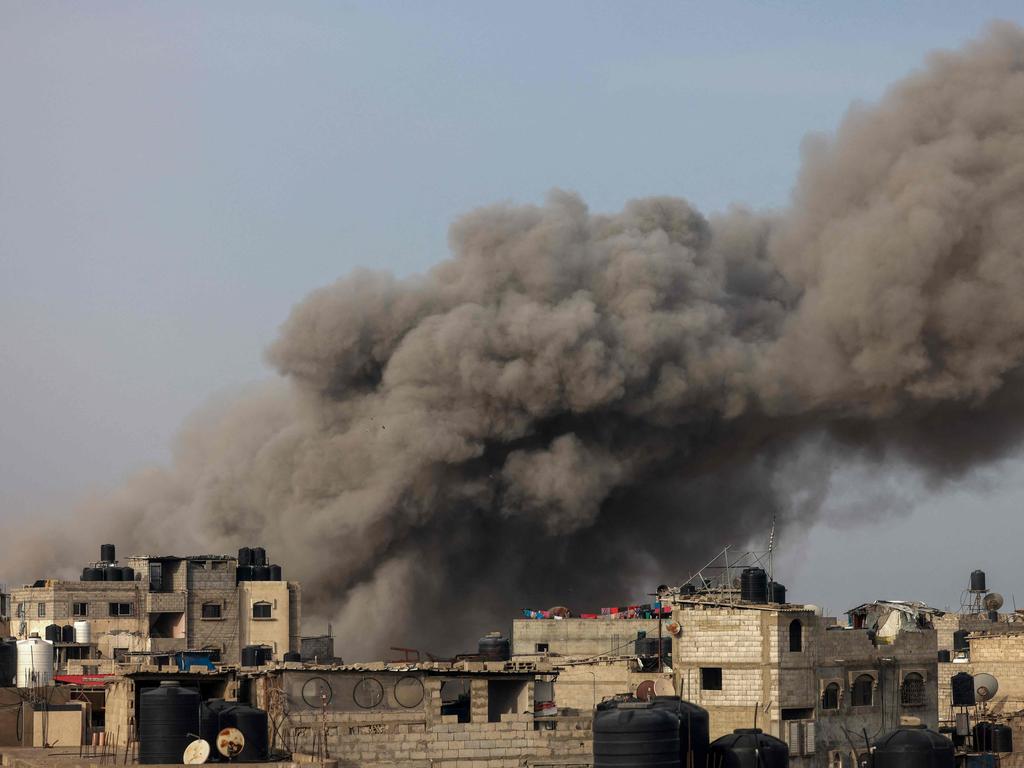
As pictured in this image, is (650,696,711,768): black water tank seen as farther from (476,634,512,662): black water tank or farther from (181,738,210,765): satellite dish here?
(476,634,512,662): black water tank

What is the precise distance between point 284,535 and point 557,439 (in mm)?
10085

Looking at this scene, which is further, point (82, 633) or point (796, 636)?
point (82, 633)

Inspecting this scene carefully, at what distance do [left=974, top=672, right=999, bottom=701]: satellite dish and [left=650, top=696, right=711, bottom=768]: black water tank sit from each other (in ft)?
56.1

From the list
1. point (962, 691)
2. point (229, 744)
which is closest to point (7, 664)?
point (229, 744)

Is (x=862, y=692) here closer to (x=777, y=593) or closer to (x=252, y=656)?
(x=777, y=593)

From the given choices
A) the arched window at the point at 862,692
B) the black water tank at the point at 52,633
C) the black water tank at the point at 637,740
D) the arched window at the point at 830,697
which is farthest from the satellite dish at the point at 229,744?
the black water tank at the point at 52,633

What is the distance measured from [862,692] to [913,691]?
1.74m

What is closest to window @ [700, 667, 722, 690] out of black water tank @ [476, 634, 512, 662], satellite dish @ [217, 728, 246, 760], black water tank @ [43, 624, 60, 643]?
black water tank @ [476, 634, 512, 662]

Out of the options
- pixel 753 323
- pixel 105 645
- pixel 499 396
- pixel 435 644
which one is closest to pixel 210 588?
pixel 105 645

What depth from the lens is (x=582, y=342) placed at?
70438 millimetres

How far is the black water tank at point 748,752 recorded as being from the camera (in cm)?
2803

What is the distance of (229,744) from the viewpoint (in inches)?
1080

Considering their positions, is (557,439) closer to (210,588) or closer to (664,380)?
(664,380)

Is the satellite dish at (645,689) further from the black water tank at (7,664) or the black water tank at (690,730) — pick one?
the black water tank at (7,664)
